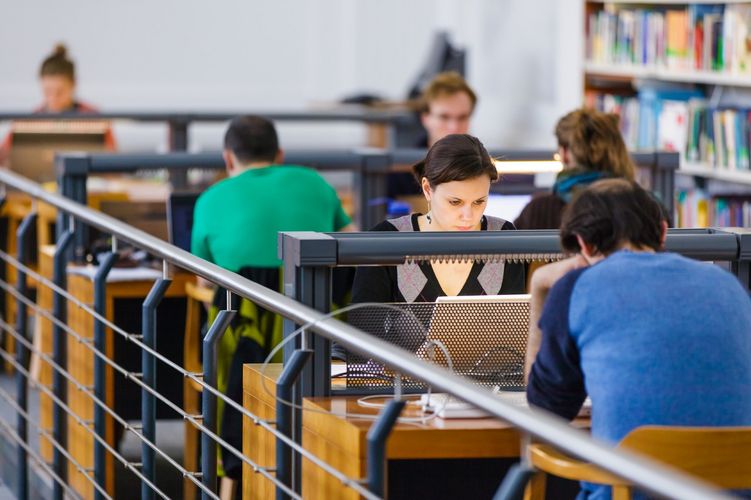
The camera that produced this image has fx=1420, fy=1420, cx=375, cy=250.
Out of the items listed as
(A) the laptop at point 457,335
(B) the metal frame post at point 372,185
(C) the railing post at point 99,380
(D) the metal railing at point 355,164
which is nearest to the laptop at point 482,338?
(A) the laptop at point 457,335

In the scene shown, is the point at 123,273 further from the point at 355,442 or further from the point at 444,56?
the point at 444,56

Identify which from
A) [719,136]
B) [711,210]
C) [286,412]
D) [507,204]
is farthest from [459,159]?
[711,210]

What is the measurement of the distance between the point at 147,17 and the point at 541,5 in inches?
159

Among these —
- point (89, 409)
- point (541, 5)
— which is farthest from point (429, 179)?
point (541, 5)

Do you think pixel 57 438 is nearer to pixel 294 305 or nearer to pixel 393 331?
pixel 393 331

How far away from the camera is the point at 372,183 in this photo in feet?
15.4

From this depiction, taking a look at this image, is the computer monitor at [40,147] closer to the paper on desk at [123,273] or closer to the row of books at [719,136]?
the paper on desk at [123,273]

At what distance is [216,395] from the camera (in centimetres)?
238

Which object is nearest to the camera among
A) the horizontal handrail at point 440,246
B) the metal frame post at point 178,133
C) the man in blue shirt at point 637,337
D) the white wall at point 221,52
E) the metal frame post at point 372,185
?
the man in blue shirt at point 637,337

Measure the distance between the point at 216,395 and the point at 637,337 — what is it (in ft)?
2.35

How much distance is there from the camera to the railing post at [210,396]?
2396 mm

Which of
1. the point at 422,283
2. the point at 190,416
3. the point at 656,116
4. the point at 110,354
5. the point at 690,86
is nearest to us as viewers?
the point at 190,416

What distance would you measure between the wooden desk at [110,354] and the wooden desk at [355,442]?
1.19m

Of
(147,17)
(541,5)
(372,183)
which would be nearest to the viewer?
(372,183)
